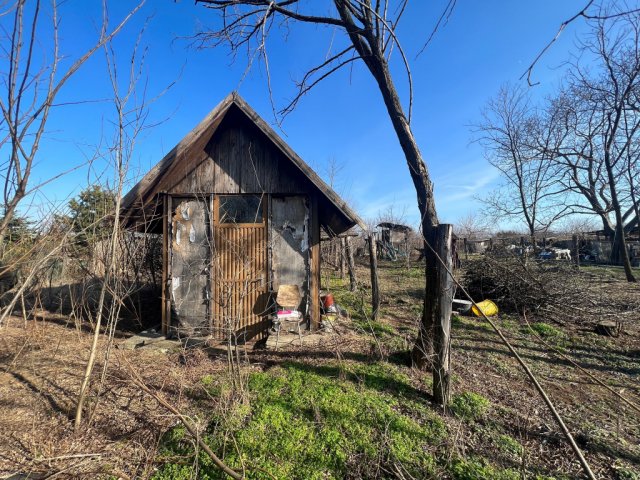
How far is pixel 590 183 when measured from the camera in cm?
1847

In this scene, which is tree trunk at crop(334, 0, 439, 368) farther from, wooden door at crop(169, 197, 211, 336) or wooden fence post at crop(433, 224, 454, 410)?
wooden door at crop(169, 197, 211, 336)

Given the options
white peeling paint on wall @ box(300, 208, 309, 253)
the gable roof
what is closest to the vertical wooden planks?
the gable roof

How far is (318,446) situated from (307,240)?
13.2 feet

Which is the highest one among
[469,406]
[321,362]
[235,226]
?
[235,226]

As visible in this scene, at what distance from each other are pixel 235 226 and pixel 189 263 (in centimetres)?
124

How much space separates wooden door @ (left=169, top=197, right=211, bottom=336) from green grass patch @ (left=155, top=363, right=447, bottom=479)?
2.55 meters

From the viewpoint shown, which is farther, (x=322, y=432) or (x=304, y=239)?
(x=304, y=239)

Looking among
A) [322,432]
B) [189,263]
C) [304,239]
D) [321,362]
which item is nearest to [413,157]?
[304,239]

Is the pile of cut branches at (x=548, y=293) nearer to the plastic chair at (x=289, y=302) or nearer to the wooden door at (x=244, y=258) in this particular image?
the plastic chair at (x=289, y=302)

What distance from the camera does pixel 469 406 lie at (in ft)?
12.9

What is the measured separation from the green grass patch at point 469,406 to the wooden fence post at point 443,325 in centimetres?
16

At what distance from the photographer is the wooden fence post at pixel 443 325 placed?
154 inches

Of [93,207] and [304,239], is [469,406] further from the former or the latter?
[93,207]

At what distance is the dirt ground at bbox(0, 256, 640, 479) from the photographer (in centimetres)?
305
